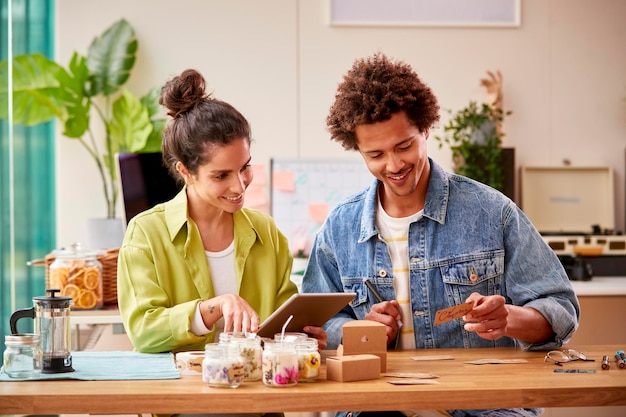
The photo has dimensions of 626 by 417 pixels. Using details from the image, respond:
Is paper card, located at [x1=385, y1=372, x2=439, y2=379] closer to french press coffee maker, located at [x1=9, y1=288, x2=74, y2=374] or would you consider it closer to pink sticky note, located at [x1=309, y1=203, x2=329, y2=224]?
french press coffee maker, located at [x1=9, y1=288, x2=74, y2=374]

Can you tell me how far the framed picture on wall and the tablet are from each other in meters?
2.56

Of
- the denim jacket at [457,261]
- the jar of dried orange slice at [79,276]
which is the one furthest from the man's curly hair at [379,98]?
the jar of dried orange slice at [79,276]

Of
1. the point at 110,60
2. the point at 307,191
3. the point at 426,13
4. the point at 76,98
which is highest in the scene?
the point at 426,13

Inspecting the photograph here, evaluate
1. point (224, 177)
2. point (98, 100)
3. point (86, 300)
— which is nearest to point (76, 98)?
point (98, 100)

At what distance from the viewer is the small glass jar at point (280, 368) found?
163cm

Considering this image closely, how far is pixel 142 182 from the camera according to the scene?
3.63 metres

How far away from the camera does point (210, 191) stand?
2174 millimetres

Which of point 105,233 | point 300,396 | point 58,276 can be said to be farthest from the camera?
point 105,233

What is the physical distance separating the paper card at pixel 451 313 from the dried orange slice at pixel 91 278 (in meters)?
1.70

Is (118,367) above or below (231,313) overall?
below

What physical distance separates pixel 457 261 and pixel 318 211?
217cm

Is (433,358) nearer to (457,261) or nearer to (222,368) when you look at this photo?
(457,261)

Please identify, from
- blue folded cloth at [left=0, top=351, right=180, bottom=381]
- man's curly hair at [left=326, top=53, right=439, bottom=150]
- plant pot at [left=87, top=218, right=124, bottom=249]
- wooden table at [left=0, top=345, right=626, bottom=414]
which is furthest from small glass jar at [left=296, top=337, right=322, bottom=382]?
plant pot at [left=87, top=218, right=124, bottom=249]

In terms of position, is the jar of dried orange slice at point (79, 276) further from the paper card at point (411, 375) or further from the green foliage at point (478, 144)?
the green foliage at point (478, 144)
